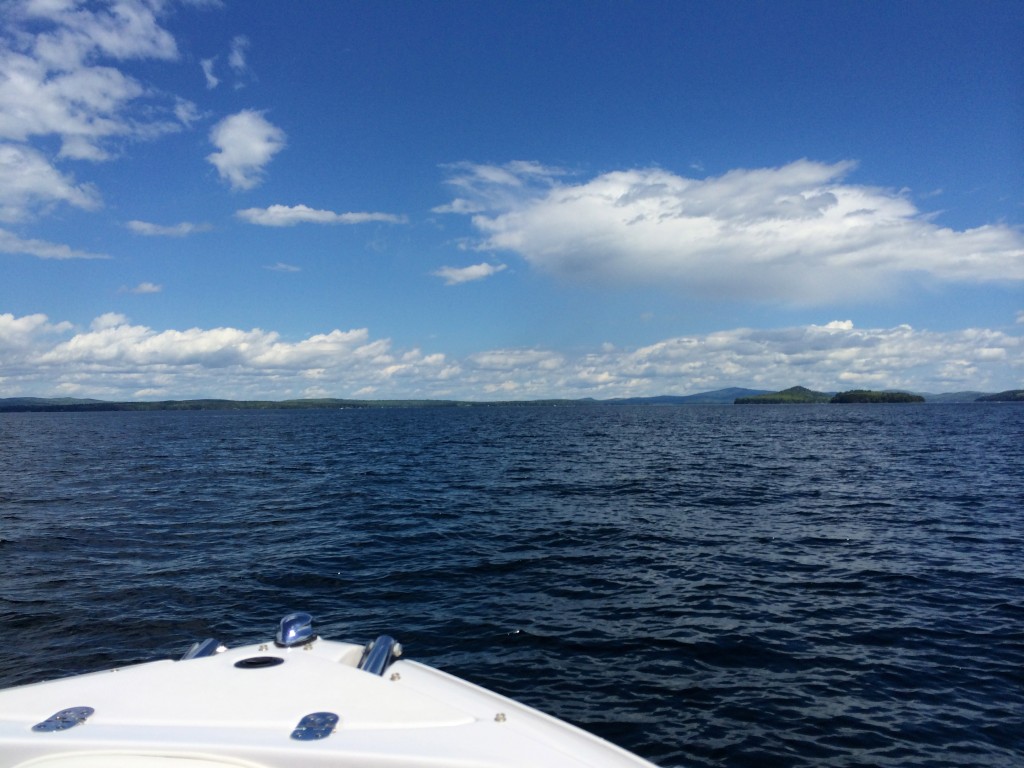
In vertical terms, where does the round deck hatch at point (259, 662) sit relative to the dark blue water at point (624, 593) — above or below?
above

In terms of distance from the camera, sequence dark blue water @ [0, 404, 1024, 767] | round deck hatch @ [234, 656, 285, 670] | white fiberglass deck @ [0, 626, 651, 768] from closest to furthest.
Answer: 1. white fiberglass deck @ [0, 626, 651, 768]
2. round deck hatch @ [234, 656, 285, 670]
3. dark blue water @ [0, 404, 1024, 767]

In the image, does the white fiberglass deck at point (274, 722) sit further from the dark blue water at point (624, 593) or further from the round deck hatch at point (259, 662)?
the dark blue water at point (624, 593)

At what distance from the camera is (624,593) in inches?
643

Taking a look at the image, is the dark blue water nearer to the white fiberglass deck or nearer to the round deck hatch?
the white fiberglass deck

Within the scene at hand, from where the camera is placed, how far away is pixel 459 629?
14086mm

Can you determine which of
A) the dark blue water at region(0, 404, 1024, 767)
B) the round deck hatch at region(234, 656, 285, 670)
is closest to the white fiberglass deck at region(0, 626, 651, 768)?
the round deck hatch at region(234, 656, 285, 670)

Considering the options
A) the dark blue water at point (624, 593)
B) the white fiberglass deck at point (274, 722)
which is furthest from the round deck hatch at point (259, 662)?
the dark blue water at point (624, 593)

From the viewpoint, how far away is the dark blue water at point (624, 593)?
10320mm

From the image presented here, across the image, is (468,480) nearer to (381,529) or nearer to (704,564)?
(381,529)

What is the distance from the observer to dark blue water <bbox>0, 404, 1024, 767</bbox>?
10.3m

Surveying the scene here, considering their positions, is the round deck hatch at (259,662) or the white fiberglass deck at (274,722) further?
the round deck hatch at (259,662)

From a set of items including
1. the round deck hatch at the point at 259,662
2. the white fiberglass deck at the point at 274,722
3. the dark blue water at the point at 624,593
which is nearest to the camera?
the white fiberglass deck at the point at 274,722

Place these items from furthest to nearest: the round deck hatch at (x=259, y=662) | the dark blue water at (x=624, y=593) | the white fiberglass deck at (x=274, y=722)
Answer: the dark blue water at (x=624, y=593), the round deck hatch at (x=259, y=662), the white fiberglass deck at (x=274, y=722)

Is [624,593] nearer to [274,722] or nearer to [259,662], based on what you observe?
[259,662]
